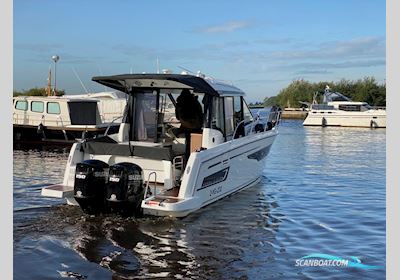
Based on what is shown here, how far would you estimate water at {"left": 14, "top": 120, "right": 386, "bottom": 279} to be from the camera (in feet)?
20.6

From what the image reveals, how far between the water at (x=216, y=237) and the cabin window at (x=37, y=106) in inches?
487

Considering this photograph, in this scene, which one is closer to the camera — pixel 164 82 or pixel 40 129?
pixel 164 82

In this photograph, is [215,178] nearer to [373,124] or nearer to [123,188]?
[123,188]


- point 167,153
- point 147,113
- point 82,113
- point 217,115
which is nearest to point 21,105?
point 82,113

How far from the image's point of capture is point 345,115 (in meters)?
45.8

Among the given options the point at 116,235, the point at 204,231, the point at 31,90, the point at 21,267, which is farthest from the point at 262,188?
the point at 31,90

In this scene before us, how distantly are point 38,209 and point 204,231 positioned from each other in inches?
134

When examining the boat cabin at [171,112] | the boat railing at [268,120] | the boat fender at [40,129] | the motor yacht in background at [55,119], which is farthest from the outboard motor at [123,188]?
the boat fender at [40,129]

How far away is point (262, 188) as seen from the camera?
494 inches

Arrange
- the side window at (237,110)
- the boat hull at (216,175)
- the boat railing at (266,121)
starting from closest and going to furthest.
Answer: the boat hull at (216,175) → the side window at (237,110) → the boat railing at (266,121)

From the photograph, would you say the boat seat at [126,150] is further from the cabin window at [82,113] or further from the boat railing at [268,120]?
the cabin window at [82,113]

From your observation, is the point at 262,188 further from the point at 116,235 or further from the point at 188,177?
the point at 116,235

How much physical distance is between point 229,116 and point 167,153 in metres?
2.54

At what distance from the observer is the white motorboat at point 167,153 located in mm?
8328
